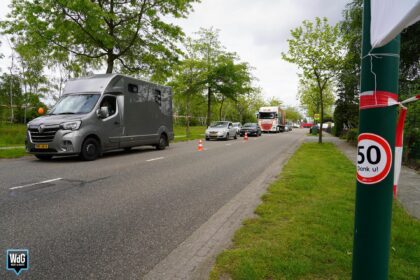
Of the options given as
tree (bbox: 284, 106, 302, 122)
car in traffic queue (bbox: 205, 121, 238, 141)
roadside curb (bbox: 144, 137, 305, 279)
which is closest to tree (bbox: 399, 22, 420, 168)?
roadside curb (bbox: 144, 137, 305, 279)

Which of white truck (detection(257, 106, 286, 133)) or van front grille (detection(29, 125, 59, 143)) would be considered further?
white truck (detection(257, 106, 286, 133))

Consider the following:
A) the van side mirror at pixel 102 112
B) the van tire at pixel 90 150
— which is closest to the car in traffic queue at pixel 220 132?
the van side mirror at pixel 102 112

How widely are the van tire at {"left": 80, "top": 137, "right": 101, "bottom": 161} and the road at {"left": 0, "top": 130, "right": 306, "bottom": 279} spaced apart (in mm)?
1383

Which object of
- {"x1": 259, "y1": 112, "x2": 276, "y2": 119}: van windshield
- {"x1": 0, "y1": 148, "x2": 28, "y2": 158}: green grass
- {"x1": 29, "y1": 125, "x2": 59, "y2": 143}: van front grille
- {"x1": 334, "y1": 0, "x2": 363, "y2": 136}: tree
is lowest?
{"x1": 0, "y1": 148, "x2": 28, "y2": 158}: green grass

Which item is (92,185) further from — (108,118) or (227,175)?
(108,118)

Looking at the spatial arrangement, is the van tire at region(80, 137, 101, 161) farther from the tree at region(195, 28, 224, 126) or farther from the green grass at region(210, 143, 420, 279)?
the tree at region(195, 28, 224, 126)

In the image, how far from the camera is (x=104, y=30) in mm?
14586

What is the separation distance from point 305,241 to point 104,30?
47.9 feet

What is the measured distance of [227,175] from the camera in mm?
8133

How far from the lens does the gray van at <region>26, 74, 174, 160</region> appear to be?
9625 millimetres

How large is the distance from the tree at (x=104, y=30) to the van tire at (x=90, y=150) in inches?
264

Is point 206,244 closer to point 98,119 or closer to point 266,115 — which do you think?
point 98,119

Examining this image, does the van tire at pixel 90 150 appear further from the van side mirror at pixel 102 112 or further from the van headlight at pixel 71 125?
the van side mirror at pixel 102 112

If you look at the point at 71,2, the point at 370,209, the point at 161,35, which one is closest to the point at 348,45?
the point at 161,35
